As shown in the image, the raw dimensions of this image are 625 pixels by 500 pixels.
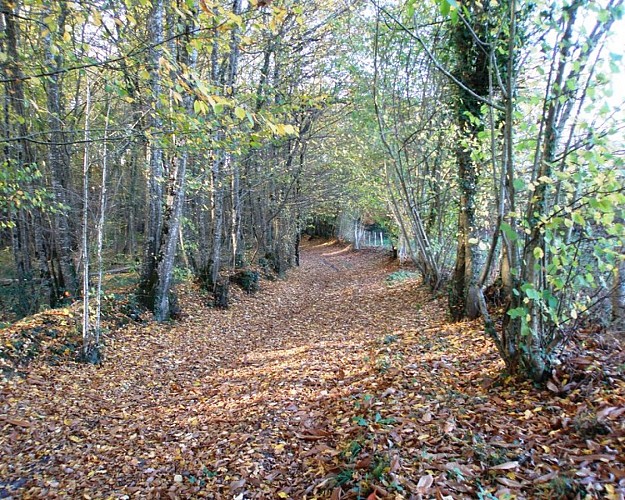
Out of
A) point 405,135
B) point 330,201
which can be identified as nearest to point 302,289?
point 330,201

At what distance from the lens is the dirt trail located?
11.9 feet

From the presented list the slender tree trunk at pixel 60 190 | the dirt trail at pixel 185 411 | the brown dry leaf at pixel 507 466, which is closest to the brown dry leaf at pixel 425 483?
the brown dry leaf at pixel 507 466

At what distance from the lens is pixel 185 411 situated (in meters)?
5.13

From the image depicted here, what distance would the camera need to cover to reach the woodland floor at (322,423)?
111 inches

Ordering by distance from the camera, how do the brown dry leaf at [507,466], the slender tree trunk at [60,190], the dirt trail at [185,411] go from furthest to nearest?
the slender tree trunk at [60,190] < the dirt trail at [185,411] < the brown dry leaf at [507,466]

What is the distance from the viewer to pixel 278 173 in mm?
13562

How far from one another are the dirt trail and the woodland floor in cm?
2

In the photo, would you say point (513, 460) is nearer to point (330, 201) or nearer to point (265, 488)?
point (265, 488)

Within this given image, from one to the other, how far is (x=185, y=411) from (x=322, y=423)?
215cm

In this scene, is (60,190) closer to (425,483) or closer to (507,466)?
(425,483)

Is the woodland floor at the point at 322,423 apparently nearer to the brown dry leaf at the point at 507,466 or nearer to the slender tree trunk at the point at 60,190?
the brown dry leaf at the point at 507,466

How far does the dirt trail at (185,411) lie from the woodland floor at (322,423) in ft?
0.07

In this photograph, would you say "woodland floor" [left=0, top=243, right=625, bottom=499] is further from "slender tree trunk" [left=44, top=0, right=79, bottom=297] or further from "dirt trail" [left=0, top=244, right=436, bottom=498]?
"slender tree trunk" [left=44, top=0, right=79, bottom=297]

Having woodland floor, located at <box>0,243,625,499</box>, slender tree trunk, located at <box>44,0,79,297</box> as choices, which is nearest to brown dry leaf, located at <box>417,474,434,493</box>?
woodland floor, located at <box>0,243,625,499</box>
